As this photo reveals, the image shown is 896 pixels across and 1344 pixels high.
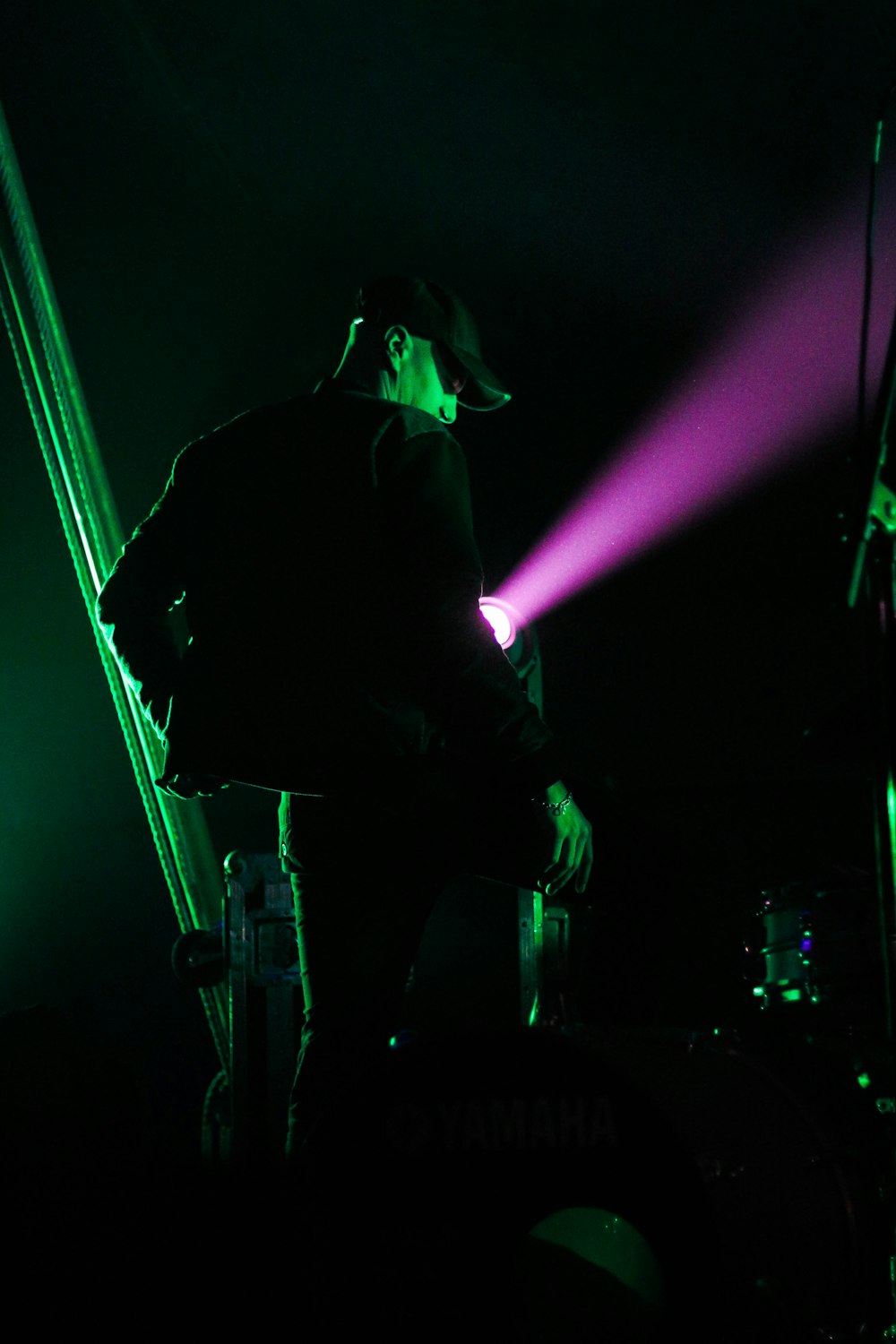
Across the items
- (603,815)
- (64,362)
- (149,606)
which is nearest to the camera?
(149,606)

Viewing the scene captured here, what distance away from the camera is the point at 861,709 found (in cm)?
194

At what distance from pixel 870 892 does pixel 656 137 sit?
7.24 feet

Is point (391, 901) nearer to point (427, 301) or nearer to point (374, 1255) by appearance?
point (374, 1255)

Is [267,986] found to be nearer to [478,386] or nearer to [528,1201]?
[528,1201]

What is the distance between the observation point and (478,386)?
223 centimetres

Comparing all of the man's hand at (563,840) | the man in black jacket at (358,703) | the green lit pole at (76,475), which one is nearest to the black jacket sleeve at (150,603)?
the man in black jacket at (358,703)

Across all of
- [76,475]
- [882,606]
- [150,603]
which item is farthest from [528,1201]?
[76,475]

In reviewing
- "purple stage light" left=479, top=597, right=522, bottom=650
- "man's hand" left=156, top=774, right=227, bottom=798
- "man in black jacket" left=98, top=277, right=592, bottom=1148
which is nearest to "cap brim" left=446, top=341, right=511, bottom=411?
"man in black jacket" left=98, top=277, right=592, bottom=1148

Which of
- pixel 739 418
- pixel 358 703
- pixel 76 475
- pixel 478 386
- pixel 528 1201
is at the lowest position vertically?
pixel 528 1201

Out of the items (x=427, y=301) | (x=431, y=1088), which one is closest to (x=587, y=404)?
(x=427, y=301)

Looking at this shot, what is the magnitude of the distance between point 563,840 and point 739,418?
203 cm

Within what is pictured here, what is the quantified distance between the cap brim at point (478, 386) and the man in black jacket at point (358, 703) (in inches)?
11.2

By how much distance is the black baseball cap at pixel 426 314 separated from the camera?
2119mm

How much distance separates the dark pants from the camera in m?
1.73
